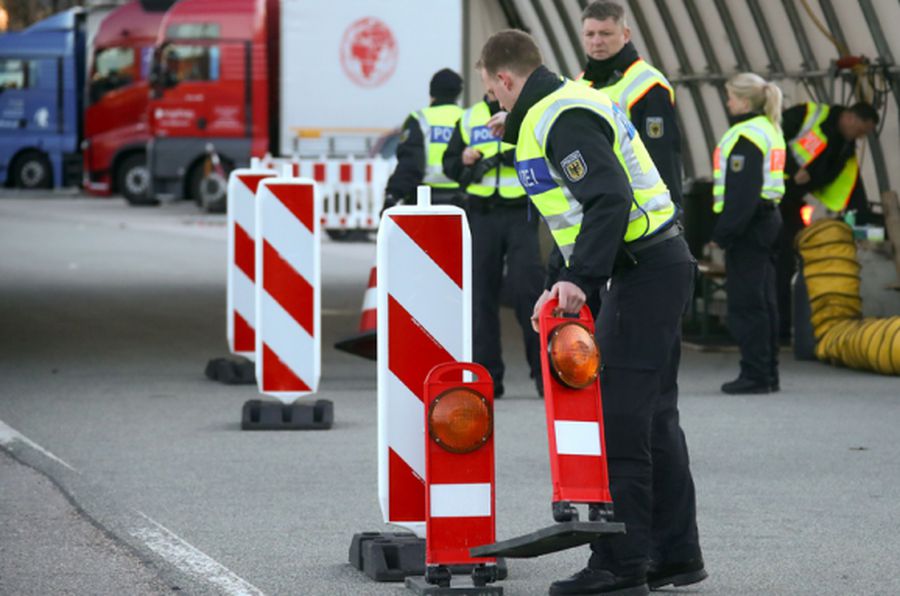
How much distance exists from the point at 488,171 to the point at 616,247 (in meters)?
5.51

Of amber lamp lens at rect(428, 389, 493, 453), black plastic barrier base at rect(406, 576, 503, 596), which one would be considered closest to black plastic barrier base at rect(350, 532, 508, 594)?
black plastic barrier base at rect(406, 576, 503, 596)

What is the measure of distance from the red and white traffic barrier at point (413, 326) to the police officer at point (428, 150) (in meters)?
5.42

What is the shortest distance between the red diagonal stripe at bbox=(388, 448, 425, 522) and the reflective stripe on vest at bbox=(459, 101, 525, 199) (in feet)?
16.3

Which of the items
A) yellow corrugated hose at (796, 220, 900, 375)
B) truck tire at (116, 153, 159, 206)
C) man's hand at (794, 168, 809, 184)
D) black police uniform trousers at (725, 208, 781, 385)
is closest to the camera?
black police uniform trousers at (725, 208, 781, 385)

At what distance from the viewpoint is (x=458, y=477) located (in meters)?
6.14

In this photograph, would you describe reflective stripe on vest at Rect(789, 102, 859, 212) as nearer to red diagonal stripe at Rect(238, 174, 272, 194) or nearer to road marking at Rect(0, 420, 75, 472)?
red diagonal stripe at Rect(238, 174, 272, 194)

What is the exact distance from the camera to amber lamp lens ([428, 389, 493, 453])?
604cm

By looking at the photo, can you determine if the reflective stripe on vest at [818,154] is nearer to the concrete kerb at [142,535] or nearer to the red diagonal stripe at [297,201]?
the red diagonal stripe at [297,201]

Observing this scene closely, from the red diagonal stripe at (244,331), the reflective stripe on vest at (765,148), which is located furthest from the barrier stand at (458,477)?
the red diagonal stripe at (244,331)

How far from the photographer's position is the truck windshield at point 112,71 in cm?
3888

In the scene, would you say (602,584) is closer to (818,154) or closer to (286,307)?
(286,307)

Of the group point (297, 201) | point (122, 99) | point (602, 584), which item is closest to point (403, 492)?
point (602, 584)

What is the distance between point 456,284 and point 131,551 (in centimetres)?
149

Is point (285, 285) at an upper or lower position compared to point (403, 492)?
upper
